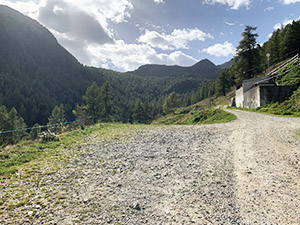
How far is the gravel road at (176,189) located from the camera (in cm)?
431

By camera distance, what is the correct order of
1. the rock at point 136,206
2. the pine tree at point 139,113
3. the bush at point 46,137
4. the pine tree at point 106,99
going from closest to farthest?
the rock at point 136,206, the bush at point 46,137, the pine tree at point 106,99, the pine tree at point 139,113

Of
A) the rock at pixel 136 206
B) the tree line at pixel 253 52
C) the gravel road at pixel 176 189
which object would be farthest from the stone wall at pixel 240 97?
the rock at pixel 136 206

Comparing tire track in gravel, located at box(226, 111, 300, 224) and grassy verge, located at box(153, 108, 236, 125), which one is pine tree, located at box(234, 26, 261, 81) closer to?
grassy verge, located at box(153, 108, 236, 125)

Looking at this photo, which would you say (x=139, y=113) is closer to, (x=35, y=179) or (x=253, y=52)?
(x=253, y=52)

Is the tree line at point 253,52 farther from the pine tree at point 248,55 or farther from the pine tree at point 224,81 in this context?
the pine tree at point 224,81

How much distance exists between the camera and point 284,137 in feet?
37.2

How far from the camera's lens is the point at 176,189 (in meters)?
5.74

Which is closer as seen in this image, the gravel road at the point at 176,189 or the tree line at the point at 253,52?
the gravel road at the point at 176,189

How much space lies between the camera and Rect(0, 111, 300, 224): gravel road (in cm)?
431

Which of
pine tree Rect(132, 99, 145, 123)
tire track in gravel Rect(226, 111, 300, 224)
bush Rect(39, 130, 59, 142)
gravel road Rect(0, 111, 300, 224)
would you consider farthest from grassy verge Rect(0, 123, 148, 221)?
pine tree Rect(132, 99, 145, 123)

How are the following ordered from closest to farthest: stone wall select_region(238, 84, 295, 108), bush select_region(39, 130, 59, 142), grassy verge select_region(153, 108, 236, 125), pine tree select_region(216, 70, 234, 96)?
bush select_region(39, 130, 59, 142) → grassy verge select_region(153, 108, 236, 125) → stone wall select_region(238, 84, 295, 108) → pine tree select_region(216, 70, 234, 96)

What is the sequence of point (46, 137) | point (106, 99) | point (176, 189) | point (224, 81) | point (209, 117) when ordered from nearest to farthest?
1. point (176, 189)
2. point (46, 137)
3. point (209, 117)
4. point (106, 99)
5. point (224, 81)

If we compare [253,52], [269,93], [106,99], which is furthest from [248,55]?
[106,99]

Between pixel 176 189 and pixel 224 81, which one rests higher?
pixel 224 81
